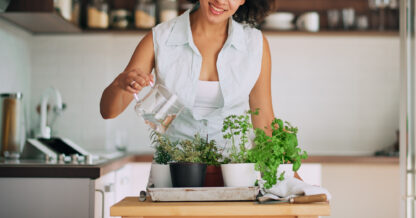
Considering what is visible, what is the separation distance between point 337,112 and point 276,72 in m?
0.56

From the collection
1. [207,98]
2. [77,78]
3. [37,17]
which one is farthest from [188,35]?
[77,78]

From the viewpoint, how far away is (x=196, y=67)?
192 cm

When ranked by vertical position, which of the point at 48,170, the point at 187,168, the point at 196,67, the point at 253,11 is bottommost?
the point at 48,170

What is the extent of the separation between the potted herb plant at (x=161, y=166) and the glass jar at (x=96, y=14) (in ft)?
8.05

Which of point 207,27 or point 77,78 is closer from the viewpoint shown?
point 207,27

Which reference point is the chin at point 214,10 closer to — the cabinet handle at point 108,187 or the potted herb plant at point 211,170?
the potted herb plant at point 211,170

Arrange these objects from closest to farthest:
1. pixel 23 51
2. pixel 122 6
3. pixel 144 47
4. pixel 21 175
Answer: pixel 144 47, pixel 21 175, pixel 23 51, pixel 122 6

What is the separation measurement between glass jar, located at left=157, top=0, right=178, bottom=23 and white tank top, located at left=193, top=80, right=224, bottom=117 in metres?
1.87

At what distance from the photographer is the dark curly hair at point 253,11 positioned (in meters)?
2.22

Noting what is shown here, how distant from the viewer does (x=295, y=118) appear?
4027 mm

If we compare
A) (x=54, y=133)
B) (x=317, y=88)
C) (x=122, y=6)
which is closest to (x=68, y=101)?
(x=54, y=133)

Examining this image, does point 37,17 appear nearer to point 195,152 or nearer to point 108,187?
point 108,187

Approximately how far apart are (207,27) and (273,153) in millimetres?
799

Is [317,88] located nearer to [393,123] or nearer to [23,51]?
[393,123]
